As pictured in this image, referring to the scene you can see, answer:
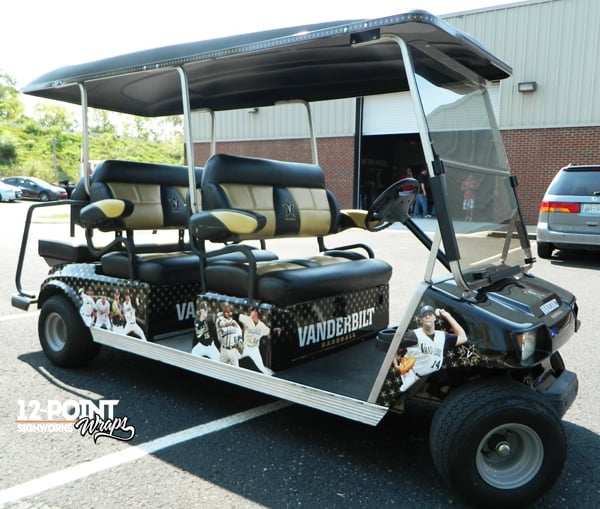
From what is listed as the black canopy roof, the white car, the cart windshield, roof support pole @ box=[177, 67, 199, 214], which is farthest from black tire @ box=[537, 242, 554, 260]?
the white car

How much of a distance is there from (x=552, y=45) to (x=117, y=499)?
14.4 metres

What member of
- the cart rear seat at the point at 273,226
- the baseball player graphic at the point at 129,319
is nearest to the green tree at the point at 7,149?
the cart rear seat at the point at 273,226

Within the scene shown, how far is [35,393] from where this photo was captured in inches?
128

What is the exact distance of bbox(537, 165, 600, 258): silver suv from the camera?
25.1 ft

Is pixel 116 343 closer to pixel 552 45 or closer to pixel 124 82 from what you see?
pixel 124 82

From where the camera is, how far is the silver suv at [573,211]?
7.66m

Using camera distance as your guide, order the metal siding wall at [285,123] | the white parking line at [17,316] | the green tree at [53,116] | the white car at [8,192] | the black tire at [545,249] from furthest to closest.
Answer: the green tree at [53,116] < the white car at [8,192] < the metal siding wall at [285,123] < the black tire at [545,249] < the white parking line at [17,316]

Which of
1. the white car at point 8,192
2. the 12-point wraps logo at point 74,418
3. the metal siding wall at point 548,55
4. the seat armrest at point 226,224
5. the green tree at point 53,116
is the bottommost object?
the white car at point 8,192

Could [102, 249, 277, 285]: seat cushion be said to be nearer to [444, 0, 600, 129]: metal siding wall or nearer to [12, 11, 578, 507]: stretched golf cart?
[12, 11, 578, 507]: stretched golf cart

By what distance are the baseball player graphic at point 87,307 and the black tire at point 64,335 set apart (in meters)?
0.07

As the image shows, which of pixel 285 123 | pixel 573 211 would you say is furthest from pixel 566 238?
pixel 285 123

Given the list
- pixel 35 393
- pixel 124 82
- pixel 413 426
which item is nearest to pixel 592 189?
pixel 413 426

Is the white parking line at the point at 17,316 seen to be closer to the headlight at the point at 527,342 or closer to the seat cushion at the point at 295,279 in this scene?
the seat cushion at the point at 295,279

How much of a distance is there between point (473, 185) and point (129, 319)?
2.13m
